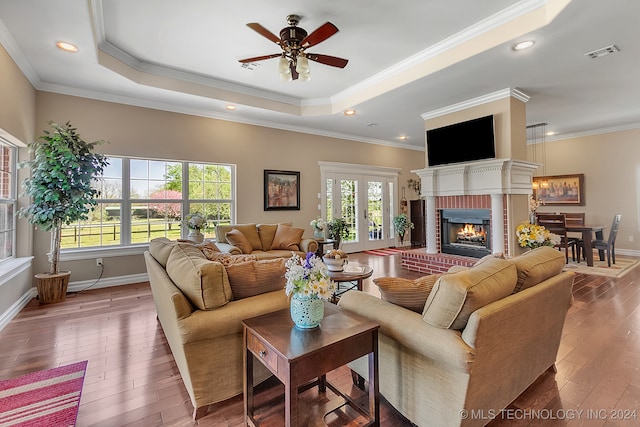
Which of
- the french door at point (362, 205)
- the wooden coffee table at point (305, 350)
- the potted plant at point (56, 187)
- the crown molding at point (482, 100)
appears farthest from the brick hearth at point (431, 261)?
the potted plant at point (56, 187)

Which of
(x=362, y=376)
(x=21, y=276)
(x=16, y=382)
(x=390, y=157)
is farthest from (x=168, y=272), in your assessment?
(x=390, y=157)

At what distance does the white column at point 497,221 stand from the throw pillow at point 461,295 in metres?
3.32

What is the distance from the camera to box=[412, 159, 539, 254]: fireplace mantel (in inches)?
170

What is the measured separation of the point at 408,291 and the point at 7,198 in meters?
4.76

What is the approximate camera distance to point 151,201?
16.0ft

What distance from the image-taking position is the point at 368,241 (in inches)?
298

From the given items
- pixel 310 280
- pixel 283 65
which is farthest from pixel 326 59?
pixel 310 280

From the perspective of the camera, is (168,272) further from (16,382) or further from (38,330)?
(38,330)

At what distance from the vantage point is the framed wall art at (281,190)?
5.95 meters

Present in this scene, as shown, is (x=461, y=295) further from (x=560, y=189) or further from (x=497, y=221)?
(x=560, y=189)

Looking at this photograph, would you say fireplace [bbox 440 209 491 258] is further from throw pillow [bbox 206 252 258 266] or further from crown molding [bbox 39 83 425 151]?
throw pillow [bbox 206 252 258 266]

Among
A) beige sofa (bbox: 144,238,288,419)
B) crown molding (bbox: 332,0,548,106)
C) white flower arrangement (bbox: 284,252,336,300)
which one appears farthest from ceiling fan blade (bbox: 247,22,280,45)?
white flower arrangement (bbox: 284,252,336,300)

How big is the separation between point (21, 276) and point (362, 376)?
427 cm

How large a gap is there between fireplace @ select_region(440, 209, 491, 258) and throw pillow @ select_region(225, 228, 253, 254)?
11.1 ft
